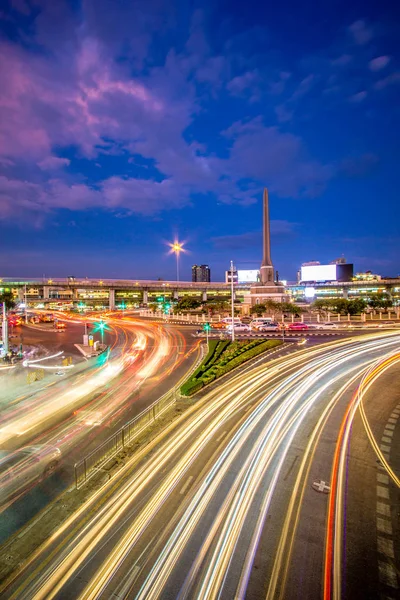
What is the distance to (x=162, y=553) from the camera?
7.25 meters

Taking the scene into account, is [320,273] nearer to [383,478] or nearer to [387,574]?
[383,478]

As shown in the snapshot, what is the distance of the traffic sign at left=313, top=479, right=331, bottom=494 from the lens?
9480 mm

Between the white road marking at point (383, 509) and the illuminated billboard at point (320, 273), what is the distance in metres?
109

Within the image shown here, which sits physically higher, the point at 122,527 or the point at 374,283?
the point at 374,283

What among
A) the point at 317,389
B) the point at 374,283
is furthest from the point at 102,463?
the point at 374,283

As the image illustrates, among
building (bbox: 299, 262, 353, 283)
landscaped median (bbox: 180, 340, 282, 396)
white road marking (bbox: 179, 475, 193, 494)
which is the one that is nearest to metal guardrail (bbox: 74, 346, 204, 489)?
landscaped median (bbox: 180, 340, 282, 396)

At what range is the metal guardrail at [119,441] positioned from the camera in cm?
1084

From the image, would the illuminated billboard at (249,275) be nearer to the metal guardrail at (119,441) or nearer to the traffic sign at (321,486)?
the metal guardrail at (119,441)

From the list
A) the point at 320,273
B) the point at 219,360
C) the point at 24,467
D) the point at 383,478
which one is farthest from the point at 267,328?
the point at 320,273

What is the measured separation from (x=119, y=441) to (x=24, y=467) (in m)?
3.67

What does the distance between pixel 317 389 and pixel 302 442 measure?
7.19 metres

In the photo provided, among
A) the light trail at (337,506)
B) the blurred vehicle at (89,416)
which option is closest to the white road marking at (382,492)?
the light trail at (337,506)

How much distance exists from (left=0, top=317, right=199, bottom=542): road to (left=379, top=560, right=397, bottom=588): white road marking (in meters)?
9.53

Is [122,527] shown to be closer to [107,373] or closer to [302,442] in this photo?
[302,442]
